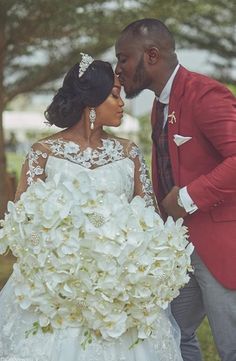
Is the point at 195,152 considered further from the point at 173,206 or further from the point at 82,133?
the point at 82,133

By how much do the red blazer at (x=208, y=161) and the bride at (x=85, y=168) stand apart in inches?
9.9

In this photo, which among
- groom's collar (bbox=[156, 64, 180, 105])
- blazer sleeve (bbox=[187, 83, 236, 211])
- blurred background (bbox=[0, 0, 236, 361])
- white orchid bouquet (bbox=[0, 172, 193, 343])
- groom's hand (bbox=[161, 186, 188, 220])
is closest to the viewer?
white orchid bouquet (bbox=[0, 172, 193, 343])

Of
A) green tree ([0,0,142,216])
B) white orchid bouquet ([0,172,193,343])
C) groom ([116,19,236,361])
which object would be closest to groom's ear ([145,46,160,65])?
groom ([116,19,236,361])

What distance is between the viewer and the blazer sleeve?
3562 mm

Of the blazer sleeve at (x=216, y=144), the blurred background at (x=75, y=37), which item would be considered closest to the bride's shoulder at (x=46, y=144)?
the blazer sleeve at (x=216, y=144)

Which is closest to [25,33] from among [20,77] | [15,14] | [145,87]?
[15,14]

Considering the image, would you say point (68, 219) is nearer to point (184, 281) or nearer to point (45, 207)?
point (45, 207)

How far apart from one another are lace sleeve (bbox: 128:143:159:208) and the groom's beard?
0.26 metres

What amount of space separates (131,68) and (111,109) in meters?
Answer: 0.23

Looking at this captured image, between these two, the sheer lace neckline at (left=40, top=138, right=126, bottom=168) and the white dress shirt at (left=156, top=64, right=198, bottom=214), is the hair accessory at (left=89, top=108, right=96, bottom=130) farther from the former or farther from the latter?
the white dress shirt at (left=156, top=64, right=198, bottom=214)

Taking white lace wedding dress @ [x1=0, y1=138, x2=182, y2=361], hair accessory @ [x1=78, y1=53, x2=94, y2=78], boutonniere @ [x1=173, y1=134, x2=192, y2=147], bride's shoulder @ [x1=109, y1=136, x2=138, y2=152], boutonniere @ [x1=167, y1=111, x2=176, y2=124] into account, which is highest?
hair accessory @ [x1=78, y1=53, x2=94, y2=78]

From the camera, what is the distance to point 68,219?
324cm

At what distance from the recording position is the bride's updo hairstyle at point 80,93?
12.2 feet

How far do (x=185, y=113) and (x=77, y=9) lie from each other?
19.9ft
